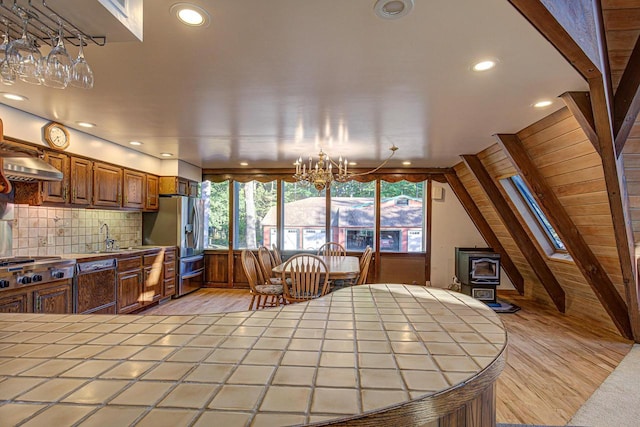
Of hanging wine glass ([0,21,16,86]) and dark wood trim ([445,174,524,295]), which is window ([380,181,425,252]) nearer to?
dark wood trim ([445,174,524,295])

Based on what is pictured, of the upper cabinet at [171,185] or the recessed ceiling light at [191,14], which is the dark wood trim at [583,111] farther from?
the upper cabinet at [171,185]

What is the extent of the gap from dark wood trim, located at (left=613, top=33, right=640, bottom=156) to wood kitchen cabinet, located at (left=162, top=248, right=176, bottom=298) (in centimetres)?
539

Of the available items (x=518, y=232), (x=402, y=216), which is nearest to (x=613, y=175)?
(x=518, y=232)

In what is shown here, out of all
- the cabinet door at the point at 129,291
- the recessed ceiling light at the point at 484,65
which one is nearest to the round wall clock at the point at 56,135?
the cabinet door at the point at 129,291

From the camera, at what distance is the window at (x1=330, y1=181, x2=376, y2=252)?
247 inches

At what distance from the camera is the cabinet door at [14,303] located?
2.64 m

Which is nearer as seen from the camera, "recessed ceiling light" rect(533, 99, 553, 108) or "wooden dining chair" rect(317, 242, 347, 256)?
"recessed ceiling light" rect(533, 99, 553, 108)

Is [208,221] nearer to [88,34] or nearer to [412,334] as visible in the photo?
[88,34]

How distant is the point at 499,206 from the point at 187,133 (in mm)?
4346

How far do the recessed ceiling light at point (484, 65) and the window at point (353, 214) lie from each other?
13.8 feet

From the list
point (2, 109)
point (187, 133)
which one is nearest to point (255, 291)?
point (187, 133)

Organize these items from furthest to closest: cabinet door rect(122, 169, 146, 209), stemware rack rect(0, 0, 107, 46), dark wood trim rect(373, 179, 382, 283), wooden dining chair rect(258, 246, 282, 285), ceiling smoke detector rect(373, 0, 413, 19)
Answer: dark wood trim rect(373, 179, 382, 283) < cabinet door rect(122, 169, 146, 209) < wooden dining chair rect(258, 246, 282, 285) < ceiling smoke detector rect(373, 0, 413, 19) < stemware rack rect(0, 0, 107, 46)

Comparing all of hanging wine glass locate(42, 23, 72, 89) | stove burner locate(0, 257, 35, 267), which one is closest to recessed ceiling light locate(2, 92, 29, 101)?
stove burner locate(0, 257, 35, 267)

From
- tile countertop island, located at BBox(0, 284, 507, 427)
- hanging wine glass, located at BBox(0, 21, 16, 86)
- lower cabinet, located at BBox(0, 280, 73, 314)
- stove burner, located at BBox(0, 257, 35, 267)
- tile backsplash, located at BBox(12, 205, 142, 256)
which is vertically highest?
hanging wine glass, located at BBox(0, 21, 16, 86)
